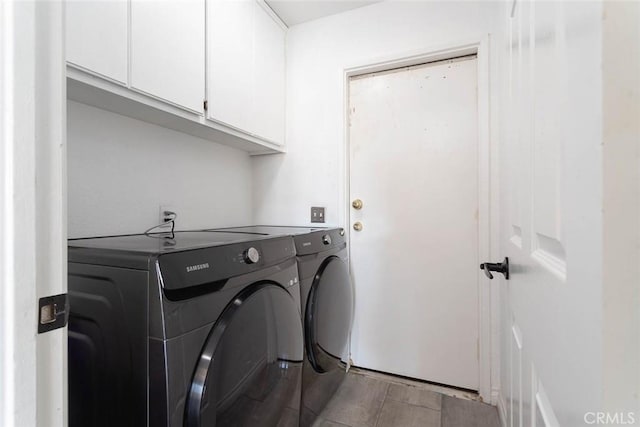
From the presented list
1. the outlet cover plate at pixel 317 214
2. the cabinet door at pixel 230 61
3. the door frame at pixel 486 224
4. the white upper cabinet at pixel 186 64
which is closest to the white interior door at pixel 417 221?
the door frame at pixel 486 224

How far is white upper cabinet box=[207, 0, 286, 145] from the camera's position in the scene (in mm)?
1433

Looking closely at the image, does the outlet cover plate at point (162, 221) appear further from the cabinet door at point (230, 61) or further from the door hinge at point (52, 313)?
the door hinge at point (52, 313)

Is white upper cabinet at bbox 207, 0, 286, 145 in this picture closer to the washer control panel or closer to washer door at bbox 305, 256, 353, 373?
the washer control panel

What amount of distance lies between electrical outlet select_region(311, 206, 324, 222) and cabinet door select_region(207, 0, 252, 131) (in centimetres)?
70

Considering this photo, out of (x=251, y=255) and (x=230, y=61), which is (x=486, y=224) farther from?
(x=230, y=61)

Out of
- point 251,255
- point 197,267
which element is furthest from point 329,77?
point 197,267

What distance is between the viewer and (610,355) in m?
0.28

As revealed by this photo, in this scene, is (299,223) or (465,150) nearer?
(465,150)

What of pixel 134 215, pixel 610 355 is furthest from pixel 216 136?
pixel 610 355

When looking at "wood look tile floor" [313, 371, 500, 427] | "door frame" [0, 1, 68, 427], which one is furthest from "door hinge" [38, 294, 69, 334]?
"wood look tile floor" [313, 371, 500, 427]

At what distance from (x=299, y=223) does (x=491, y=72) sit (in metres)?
1.49

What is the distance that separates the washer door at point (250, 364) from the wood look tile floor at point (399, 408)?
63cm

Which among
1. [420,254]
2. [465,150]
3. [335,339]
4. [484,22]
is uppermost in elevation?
[484,22]

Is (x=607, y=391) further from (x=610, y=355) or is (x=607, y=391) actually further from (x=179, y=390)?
(x=179, y=390)
